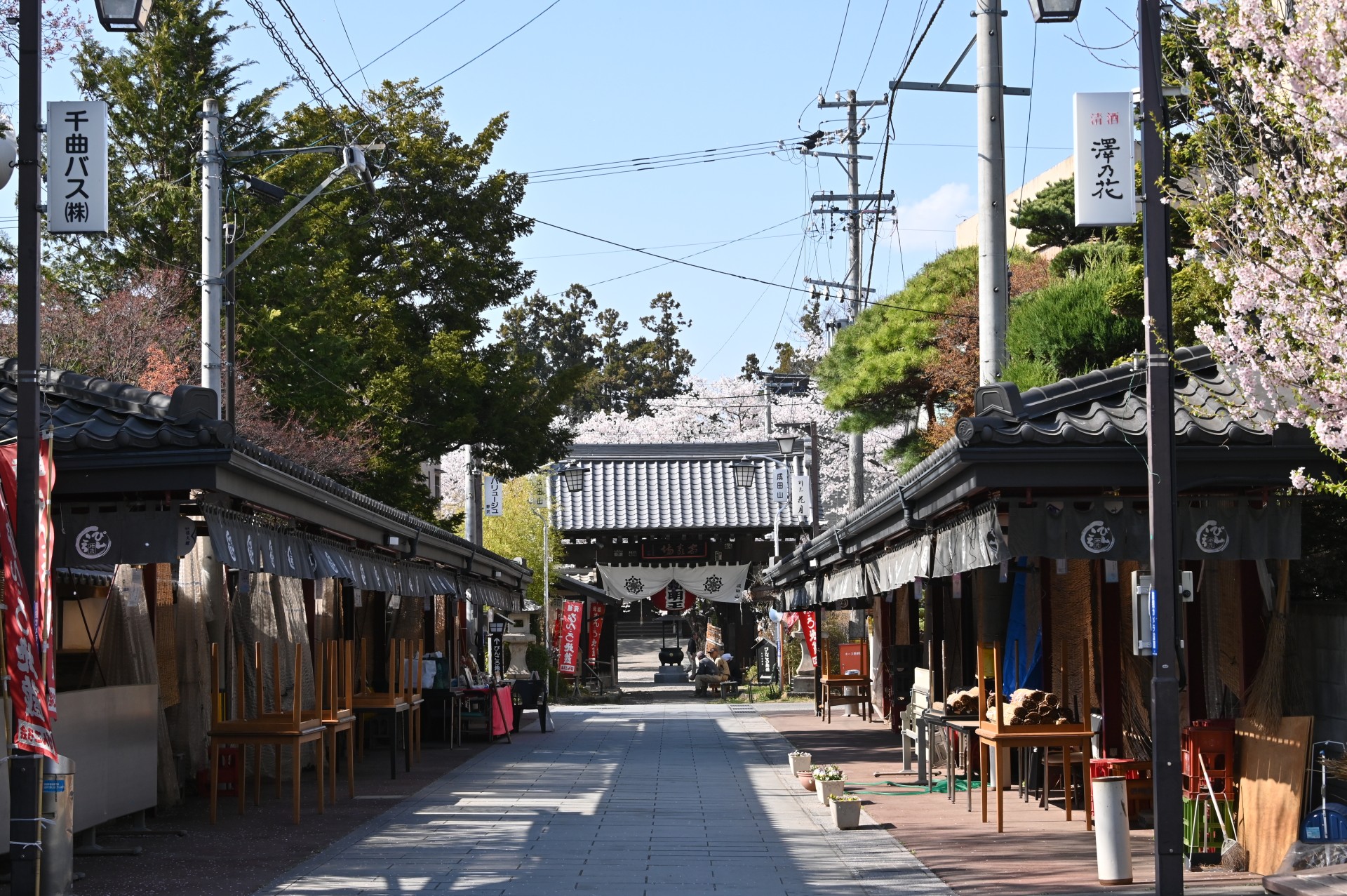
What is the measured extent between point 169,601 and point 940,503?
302 inches

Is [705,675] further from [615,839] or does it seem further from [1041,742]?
[1041,742]

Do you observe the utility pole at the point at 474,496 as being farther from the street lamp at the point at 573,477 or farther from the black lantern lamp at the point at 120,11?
the black lantern lamp at the point at 120,11

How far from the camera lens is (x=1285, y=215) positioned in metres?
A: 9.58

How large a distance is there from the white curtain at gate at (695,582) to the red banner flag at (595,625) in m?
1.58

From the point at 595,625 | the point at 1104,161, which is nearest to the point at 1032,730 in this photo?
the point at 1104,161

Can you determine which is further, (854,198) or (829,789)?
(854,198)

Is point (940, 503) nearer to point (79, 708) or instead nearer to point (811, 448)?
point (79, 708)

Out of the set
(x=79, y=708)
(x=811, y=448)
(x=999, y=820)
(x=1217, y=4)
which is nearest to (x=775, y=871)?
(x=999, y=820)

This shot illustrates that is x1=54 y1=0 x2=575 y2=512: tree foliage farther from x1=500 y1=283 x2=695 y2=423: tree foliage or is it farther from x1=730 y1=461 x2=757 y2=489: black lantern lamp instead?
x1=500 y1=283 x2=695 y2=423: tree foliage

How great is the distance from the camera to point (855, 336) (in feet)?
81.9

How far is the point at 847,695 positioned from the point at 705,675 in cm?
1302

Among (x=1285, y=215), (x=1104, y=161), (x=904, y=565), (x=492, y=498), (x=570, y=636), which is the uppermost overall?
(x=1104, y=161)

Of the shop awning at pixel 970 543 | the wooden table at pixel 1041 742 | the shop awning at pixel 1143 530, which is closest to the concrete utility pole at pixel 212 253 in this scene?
the shop awning at pixel 970 543

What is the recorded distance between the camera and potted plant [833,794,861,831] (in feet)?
42.2
